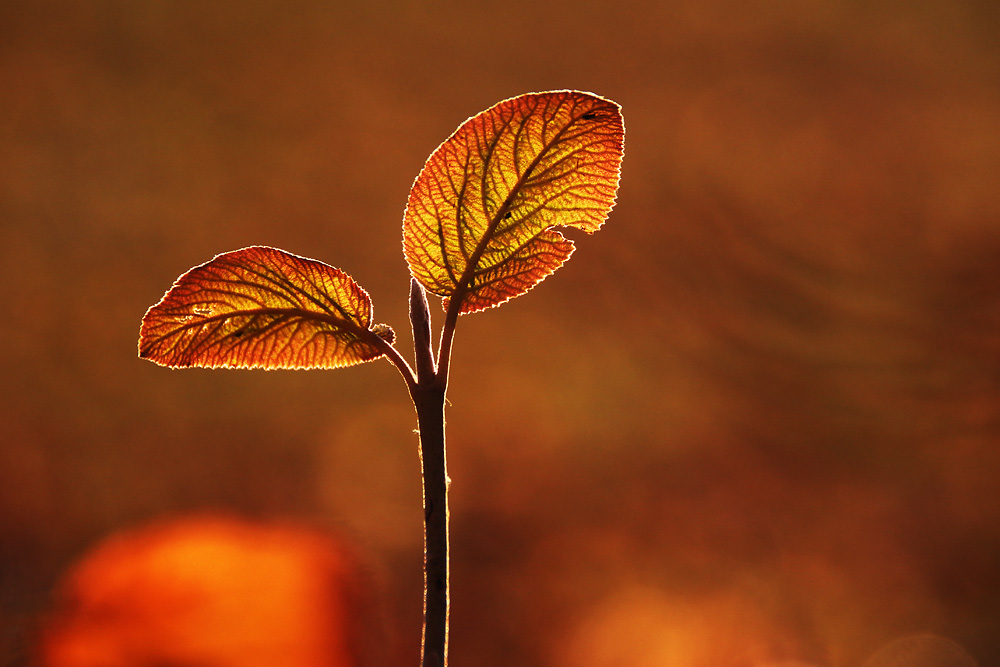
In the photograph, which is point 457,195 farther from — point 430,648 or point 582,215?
point 430,648

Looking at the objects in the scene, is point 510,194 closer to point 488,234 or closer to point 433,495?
point 488,234

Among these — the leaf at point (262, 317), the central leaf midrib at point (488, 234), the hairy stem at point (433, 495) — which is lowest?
the hairy stem at point (433, 495)

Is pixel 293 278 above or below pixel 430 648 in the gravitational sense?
above

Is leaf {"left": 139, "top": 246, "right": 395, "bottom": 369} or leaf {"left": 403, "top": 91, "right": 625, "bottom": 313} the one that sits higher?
leaf {"left": 403, "top": 91, "right": 625, "bottom": 313}

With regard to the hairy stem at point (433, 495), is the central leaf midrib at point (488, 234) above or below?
above

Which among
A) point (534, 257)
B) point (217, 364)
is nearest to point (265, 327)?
point (217, 364)

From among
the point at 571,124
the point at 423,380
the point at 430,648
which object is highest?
the point at 571,124
